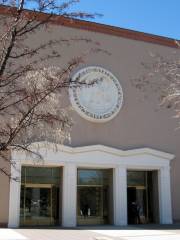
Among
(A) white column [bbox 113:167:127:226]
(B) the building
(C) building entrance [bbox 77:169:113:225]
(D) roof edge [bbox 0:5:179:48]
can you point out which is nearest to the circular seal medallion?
(B) the building

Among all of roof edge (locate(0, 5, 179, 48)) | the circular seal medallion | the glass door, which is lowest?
the glass door

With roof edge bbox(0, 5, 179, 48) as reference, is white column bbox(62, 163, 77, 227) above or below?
below

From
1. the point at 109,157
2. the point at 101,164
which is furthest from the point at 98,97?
the point at 101,164

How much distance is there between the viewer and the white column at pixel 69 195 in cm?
2477

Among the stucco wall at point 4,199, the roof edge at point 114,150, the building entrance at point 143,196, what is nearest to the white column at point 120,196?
the roof edge at point 114,150

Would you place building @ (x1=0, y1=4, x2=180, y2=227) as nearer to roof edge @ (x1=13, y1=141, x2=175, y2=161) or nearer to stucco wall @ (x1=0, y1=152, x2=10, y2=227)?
roof edge @ (x1=13, y1=141, x2=175, y2=161)

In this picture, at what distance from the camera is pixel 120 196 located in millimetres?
26609

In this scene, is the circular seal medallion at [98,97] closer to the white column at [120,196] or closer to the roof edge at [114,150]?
the roof edge at [114,150]

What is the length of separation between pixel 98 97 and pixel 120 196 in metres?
6.36

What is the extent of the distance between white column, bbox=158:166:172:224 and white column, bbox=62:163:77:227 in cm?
620

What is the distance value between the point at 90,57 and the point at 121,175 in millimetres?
7766

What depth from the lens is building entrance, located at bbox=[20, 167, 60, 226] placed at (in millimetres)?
25812

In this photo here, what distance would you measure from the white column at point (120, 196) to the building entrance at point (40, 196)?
3540 millimetres

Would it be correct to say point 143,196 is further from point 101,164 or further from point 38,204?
point 38,204
